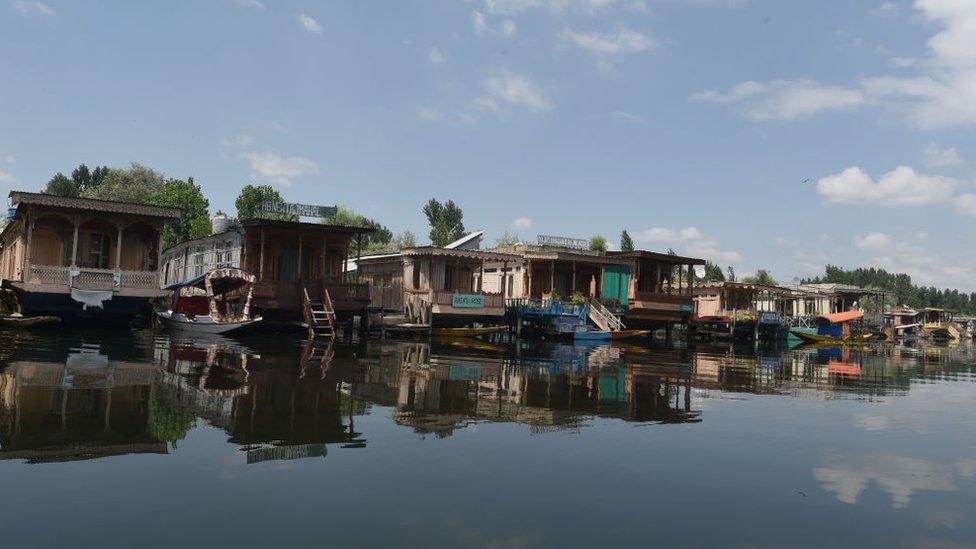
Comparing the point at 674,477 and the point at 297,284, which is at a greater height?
the point at 297,284

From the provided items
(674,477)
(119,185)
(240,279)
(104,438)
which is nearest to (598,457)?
(674,477)

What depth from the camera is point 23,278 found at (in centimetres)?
2636

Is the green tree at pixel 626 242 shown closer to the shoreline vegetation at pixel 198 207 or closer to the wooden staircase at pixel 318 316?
the shoreline vegetation at pixel 198 207

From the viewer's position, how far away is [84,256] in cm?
2892

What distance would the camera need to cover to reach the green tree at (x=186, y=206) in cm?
6288

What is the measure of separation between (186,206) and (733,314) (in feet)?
158

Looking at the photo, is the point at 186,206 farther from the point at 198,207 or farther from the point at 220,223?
the point at 220,223

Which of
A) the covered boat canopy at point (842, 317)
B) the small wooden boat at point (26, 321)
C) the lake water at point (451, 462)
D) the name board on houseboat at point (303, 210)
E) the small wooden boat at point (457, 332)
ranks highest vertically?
the name board on houseboat at point (303, 210)

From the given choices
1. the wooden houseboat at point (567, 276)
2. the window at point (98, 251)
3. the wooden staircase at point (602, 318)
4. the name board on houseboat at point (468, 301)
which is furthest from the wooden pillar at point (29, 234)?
the wooden staircase at point (602, 318)

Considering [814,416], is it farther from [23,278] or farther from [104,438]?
[23,278]

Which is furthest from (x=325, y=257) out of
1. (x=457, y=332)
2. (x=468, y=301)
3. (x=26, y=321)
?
(x=26, y=321)

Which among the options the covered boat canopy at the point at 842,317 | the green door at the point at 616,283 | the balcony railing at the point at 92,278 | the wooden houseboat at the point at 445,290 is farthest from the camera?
the covered boat canopy at the point at 842,317

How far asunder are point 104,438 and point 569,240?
2026 inches

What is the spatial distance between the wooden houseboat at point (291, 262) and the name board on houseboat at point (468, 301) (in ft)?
18.1
